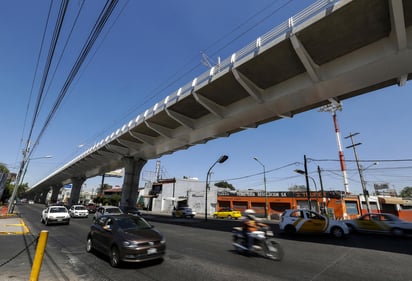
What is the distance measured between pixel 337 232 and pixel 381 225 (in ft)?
13.6

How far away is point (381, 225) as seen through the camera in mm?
14164

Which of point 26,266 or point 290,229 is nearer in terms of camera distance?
point 26,266

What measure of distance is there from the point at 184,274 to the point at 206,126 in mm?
12213

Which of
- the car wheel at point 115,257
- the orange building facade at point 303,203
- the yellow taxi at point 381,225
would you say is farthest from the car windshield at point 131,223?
the orange building facade at point 303,203

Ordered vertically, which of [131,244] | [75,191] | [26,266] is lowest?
[26,266]

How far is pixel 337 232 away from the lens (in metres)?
12.5

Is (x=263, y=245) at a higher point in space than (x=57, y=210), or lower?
lower

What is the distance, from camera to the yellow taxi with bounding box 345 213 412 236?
13.4 meters

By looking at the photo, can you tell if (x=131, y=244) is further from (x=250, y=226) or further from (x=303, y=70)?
(x=303, y=70)

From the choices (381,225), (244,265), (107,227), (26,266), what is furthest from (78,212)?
(381,225)

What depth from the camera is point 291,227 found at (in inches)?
530

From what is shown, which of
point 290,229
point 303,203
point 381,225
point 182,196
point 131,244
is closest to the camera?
point 131,244

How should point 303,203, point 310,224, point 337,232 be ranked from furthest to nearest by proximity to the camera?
point 303,203 → point 310,224 → point 337,232

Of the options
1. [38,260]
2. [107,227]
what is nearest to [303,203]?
[107,227]
